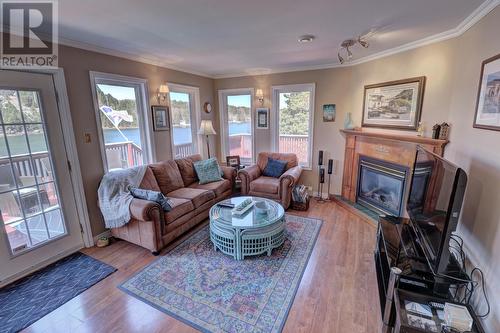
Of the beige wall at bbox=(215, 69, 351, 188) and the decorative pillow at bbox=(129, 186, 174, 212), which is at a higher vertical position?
the beige wall at bbox=(215, 69, 351, 188)

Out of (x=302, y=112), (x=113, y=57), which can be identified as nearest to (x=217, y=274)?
(x=113, y=57)

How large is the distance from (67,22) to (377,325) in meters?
3.83

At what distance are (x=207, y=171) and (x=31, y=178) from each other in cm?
226

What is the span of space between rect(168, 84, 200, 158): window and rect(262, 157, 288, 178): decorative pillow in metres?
1.61

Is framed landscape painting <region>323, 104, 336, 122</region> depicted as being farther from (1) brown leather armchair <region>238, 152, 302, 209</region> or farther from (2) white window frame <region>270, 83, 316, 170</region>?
(1) brown leather armchair <region>238, 152, 302, 209</region>

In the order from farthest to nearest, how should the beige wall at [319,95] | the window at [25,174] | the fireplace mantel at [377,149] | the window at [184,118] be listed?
the window at [184,118]
the beige wall at [319,95]
the fireplace mantel at [377,149]
the window at [25,174]

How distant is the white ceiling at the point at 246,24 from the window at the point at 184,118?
3.14ft

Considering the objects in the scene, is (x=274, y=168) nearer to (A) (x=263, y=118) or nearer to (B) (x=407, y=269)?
(A) (x=263, y=118)

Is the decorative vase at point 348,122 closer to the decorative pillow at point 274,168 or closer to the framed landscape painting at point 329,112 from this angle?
the framed landscape painting at point 329,112

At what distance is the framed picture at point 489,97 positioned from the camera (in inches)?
64.7

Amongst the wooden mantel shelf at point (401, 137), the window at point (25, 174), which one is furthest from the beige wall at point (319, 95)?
the window at point (25, 174)

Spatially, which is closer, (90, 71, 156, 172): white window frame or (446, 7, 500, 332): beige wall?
(446, 7, 500, 332): beige wall

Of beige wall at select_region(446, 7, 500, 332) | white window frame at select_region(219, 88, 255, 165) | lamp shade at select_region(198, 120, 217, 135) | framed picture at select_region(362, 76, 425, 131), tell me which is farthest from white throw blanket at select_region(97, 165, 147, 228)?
framed picture at select_region(362, 76, 425, 131)

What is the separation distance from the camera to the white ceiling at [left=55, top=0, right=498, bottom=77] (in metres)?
1.86
